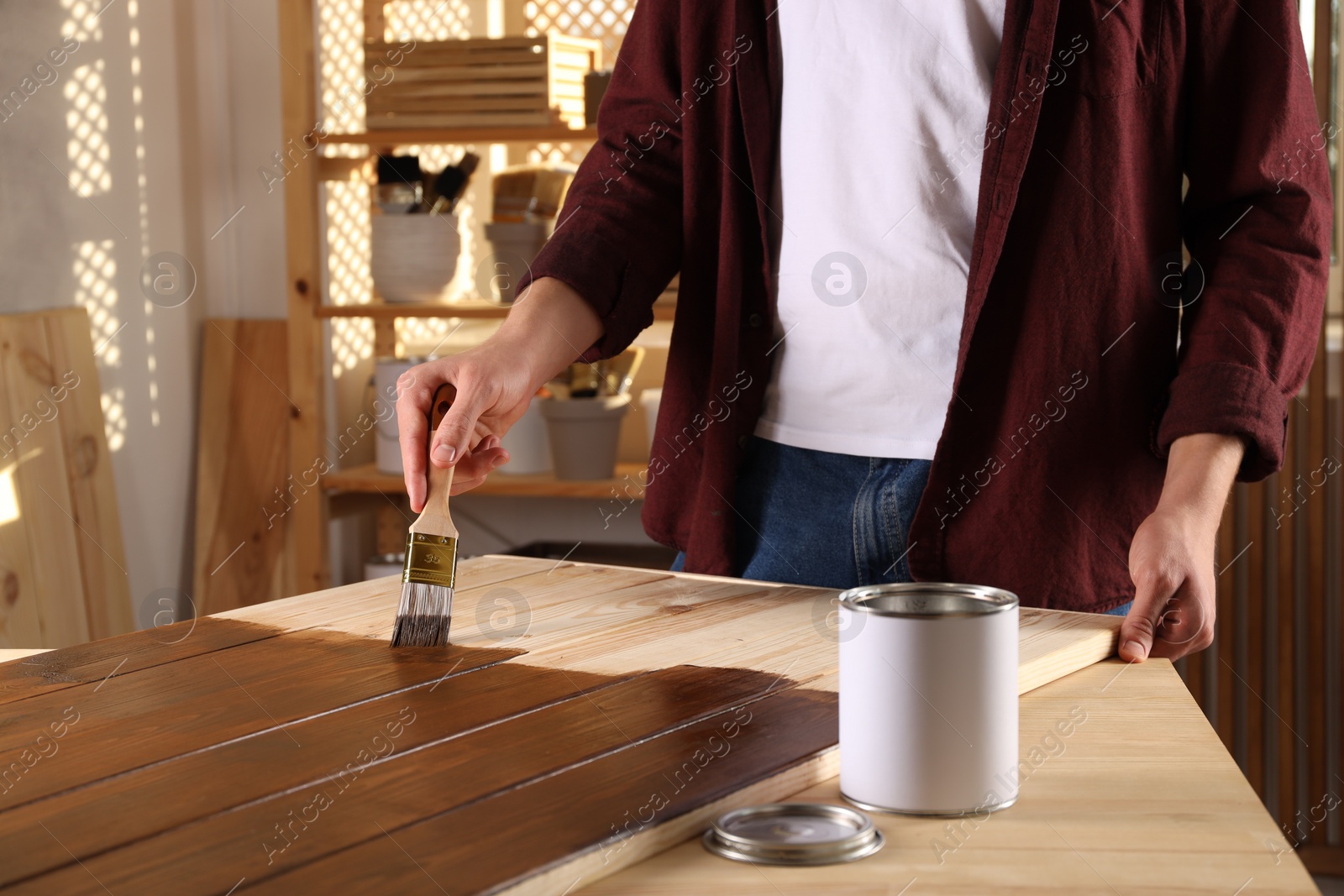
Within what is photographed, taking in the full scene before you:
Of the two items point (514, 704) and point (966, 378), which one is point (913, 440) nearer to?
point (966, 378)

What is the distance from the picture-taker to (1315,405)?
6.91ft

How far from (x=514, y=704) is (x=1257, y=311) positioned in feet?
2.14

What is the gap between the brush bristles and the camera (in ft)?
2.94

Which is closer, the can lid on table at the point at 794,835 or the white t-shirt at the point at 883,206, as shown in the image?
the can lid on table at the point at 794,835

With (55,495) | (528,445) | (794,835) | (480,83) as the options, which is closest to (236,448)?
(55,495)

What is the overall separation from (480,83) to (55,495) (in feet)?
3.25

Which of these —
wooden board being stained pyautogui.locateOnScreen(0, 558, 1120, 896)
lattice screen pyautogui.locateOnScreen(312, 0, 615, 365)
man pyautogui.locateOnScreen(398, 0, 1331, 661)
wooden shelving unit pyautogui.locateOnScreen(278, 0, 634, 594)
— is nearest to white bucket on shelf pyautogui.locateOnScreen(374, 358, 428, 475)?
wooden shelving unit pyautogui.locateOnScreen(278, 0, 634, 594)

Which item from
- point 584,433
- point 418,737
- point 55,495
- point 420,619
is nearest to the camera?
point 418,737

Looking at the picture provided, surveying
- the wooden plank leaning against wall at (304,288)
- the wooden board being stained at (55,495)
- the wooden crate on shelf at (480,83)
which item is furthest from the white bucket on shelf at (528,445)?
the wooden board being stained at (55,495)

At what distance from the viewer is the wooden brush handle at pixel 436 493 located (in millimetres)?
910

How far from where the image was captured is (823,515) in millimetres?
1127

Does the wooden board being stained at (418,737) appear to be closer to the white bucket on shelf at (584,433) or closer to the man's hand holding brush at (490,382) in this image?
the man's hand holding brush at (490,382)

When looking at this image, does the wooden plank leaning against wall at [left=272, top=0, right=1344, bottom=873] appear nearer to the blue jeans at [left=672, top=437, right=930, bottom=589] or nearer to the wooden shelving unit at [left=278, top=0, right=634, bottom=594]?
the wooden shelving unit at [left=278, top=0, right=634, bottom=594]

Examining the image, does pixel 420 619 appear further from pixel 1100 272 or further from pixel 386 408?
pixel 386 408
